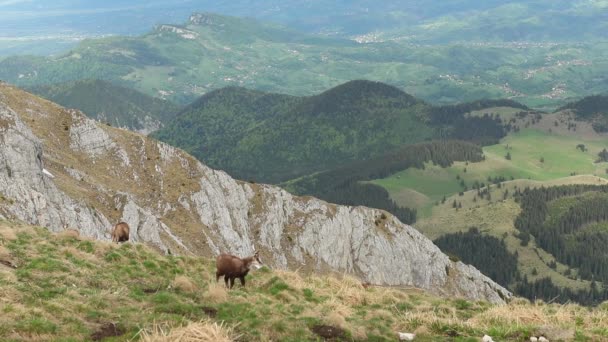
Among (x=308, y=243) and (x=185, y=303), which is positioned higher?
(x=185, y=303)

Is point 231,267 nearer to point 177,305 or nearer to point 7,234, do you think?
point 177,305

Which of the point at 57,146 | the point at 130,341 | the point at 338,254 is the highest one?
the point at 130,341

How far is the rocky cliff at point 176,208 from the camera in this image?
6253cm

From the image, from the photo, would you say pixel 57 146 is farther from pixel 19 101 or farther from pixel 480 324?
pixel 480 324

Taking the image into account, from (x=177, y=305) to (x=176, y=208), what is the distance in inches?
2571

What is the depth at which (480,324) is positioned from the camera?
2736 cm

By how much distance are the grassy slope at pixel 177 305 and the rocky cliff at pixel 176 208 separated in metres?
22.8

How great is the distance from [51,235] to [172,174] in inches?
2182

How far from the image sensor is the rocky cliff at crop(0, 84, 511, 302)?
62.5 metres

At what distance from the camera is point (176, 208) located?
87438 millimetres

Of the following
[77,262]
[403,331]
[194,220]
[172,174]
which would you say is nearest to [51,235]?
[77,262]

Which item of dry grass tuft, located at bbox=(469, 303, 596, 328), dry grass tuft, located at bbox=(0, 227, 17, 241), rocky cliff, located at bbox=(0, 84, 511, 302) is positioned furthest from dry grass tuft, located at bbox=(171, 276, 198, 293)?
rocky cliff, located at bbox=(0, 84, 511, 302)

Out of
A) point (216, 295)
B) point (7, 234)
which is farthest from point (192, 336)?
point (7, 234)

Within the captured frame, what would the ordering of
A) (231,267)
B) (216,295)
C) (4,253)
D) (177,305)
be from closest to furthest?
1. (177,305)
2. (216,295)
3. (4,253)
4. (231,267)
